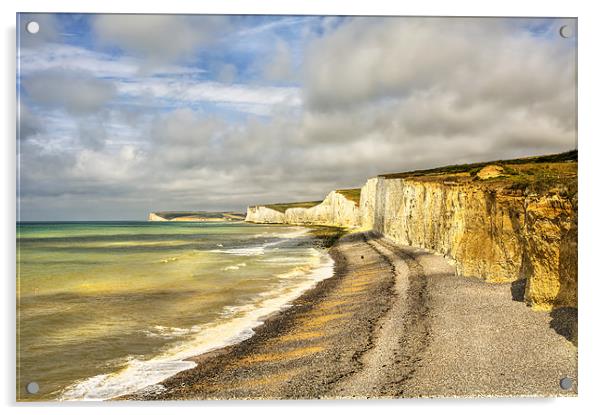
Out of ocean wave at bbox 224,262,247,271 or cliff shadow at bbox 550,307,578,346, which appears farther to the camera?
ocean wave at bbox 224,262,247,271

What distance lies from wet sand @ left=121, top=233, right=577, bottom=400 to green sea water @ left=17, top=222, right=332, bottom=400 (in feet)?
2.24

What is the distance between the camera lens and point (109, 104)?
26.1ft

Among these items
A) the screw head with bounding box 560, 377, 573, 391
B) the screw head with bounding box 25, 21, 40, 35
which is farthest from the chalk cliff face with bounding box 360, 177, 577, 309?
the screw head with bounding box 25, 21, 40, 35

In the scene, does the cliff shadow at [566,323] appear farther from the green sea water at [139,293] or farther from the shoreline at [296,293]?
the green sea water at [139,293]

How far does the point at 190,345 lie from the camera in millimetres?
8344

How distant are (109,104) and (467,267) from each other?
10164mm

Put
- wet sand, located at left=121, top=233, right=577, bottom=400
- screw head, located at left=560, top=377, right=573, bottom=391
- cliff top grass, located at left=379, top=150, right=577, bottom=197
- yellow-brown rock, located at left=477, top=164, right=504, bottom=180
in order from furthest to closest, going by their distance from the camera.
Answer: yellow-brown rock, located at left=477, top=164, right=504, bottom=180 < cliff top grass, located at left=379, top=150, right=577, bottom=197 < screw head, located at left=560, top=377, right=573, bottom=391 < wet sand, located at left=121, top=233, right=577, bottom=400

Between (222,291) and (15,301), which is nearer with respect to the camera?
(15,301)

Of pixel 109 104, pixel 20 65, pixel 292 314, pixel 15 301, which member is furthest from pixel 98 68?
pixel 292 314

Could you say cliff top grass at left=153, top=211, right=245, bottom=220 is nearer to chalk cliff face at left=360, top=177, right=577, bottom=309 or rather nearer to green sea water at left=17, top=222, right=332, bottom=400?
green sea water at left=17, top=222, right=332, bottom=400

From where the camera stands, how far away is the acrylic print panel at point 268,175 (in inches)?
291

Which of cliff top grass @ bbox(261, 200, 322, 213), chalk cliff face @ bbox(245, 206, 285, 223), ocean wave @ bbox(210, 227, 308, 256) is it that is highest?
cliff top grass @ bbox(261, 200, 322, 213)

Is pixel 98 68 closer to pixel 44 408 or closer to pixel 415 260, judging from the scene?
pixel 44 408

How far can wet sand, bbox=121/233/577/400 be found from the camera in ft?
23.3
